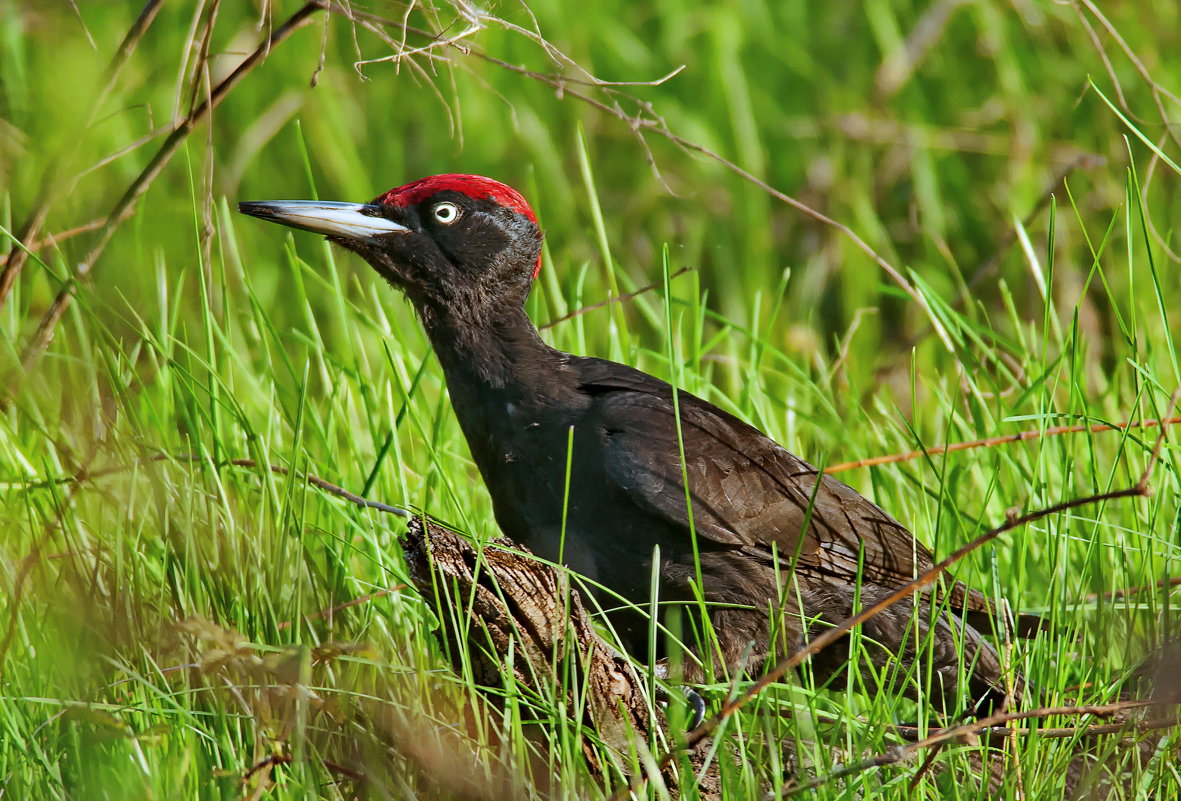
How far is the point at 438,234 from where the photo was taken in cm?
323

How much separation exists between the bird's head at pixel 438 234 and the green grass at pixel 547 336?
0.96ft

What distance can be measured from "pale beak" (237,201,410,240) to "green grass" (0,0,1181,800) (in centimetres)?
19

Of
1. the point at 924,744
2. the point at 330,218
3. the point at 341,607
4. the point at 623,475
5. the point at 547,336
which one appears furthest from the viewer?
the point at 547,336

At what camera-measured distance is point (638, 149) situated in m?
6.55

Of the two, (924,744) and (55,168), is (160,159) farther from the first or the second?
(924,744)

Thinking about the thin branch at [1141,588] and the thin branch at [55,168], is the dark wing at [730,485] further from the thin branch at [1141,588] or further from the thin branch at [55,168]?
the thin branch at [55,168]

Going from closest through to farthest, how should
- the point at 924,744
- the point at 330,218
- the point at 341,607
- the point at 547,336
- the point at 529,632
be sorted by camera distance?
the point at 924,744, the point at 529,632, the point at 341,607, the point at 330,218, the point at 547,336

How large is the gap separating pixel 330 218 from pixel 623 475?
93 centimetres

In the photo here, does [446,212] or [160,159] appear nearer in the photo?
[160,159]

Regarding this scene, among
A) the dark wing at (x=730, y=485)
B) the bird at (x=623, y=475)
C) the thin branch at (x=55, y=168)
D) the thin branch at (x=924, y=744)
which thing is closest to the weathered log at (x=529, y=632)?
the thin branch at (x=924, y=744)

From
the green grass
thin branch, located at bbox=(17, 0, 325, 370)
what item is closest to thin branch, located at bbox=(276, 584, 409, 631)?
the green grass

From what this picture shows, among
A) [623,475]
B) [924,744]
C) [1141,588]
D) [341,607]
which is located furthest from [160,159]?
[1141,588]

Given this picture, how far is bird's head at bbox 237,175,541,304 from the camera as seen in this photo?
320 centimetres

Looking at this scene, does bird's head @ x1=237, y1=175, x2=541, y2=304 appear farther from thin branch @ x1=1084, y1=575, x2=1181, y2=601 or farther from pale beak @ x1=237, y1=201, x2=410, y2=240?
thin branch @ x1=1084, y1=575, x2=1181, y2=601
